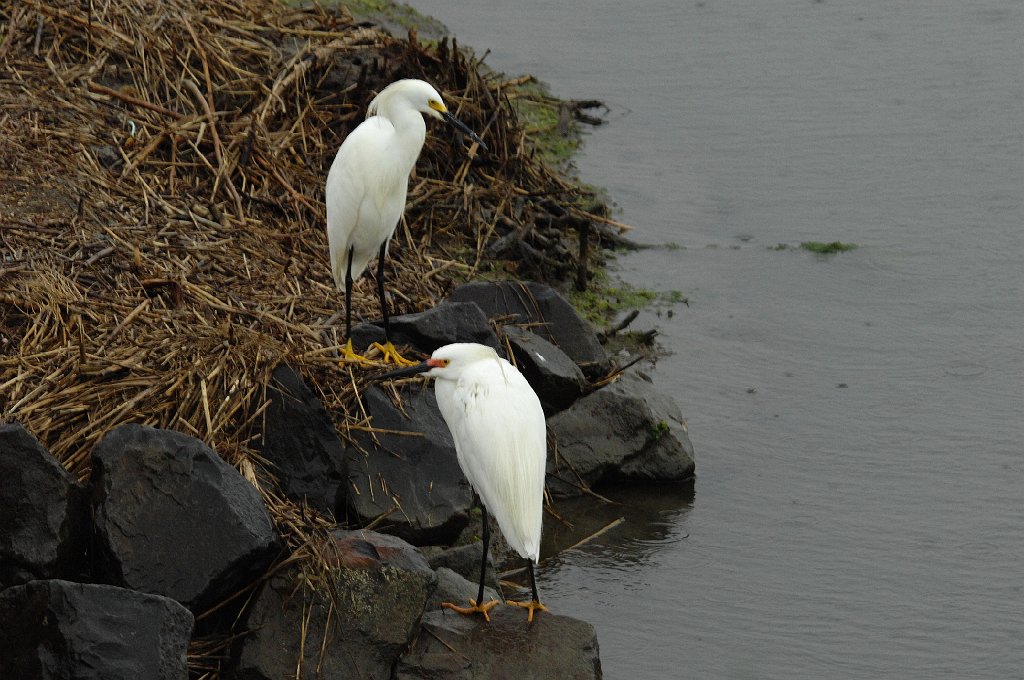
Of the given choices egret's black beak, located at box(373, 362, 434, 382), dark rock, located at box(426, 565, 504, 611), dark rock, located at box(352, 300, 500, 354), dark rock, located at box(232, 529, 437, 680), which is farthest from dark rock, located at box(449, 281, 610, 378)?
dark rock, located at box(232, 529, 437, 680)

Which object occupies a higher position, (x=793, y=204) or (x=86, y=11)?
(x=86, y=11)

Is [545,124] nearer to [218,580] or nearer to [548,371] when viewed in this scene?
[548,371]

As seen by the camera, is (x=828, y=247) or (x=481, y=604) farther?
(x=828, y=247)

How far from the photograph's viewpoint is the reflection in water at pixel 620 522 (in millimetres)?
5828

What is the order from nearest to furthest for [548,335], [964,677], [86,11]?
[964,677] < [548,335] < [86,11]

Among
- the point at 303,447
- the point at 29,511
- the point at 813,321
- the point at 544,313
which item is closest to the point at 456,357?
the point at 303,447

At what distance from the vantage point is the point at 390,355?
19.3ft

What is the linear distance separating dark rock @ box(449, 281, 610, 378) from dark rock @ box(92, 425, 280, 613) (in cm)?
231

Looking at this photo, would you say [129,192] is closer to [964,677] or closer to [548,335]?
[548,335]

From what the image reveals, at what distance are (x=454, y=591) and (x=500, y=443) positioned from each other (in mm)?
603

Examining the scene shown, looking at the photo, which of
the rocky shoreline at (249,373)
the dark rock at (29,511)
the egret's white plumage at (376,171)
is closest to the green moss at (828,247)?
the rocky shoreline at (249,373)

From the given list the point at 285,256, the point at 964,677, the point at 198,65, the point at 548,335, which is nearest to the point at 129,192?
the point at 285,256

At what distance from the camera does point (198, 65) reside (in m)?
7.95

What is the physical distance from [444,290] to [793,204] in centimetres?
312
